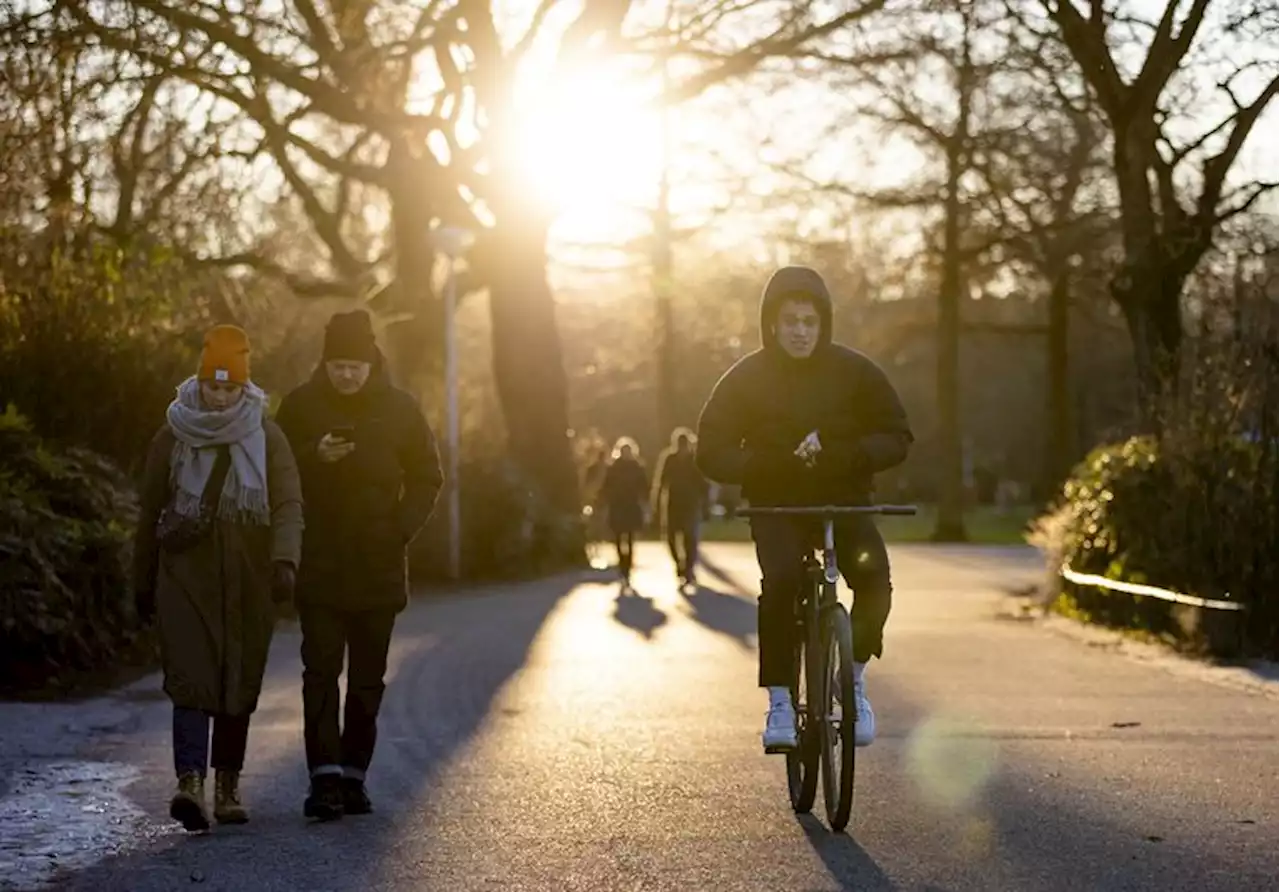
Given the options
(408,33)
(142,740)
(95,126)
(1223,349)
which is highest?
(408,33)

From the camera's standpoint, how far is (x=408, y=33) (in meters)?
25.6

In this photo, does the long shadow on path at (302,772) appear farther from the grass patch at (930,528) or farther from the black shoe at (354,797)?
the grass patch at (930,528)

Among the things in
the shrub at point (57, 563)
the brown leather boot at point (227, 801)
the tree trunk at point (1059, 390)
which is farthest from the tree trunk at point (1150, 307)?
the tree trunk at point (1059, 390)

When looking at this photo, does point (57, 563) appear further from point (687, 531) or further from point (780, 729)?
point (687, 531)

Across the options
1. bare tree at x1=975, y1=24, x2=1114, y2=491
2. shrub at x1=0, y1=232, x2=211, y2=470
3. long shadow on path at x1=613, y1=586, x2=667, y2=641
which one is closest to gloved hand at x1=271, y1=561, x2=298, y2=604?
shrub at x1=0, y1=232, x2=211, y2=470

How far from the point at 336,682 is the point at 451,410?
17922 millimetres

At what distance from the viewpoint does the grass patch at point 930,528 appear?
148 feet

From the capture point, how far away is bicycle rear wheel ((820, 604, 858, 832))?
23.7 feet

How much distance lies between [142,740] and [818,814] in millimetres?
4221

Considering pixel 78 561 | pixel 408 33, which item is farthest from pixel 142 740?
pixel 408 33

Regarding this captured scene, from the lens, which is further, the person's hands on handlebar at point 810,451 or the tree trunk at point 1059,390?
the tree trunk at point 1059,390

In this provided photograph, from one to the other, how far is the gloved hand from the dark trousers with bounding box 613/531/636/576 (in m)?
17.7

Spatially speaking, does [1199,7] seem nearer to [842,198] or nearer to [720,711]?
[720,711]

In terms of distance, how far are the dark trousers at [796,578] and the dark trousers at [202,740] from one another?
6.12 feet
